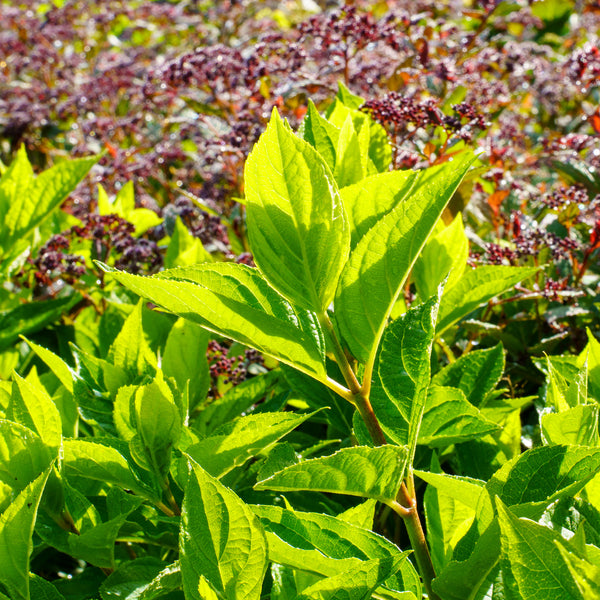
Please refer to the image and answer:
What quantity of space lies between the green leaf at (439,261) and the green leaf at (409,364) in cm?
49

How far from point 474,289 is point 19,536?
89 centimetres

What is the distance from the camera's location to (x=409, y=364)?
3.20 ft

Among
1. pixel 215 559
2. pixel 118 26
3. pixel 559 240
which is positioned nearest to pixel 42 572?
pixel 215 559

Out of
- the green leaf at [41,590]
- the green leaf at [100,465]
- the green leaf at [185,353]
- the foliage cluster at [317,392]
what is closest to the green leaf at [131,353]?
the foliage cluster at [317,392]

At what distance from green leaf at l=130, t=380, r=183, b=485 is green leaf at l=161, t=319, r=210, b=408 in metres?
0.35

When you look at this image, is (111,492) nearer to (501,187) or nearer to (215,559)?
(215,559)

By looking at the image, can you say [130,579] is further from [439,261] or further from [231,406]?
[439,261]

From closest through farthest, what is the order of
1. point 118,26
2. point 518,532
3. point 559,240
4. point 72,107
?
point 518,532
point 559,240
point 72,107
point 118,26

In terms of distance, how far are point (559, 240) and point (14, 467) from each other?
4.74 feet

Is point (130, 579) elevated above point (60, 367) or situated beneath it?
situated beneath

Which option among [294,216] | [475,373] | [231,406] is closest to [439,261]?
[475,373]

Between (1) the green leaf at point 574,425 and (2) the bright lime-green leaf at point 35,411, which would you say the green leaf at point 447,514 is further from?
(2) the bright lime-green leaf at point 35,411

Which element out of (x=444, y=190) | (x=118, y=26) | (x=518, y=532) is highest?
(x=444, y=190)

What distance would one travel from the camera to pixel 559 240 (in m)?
1.93
